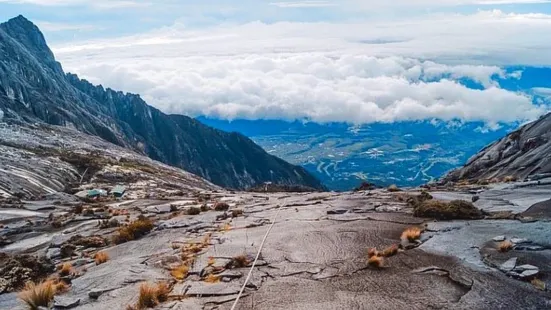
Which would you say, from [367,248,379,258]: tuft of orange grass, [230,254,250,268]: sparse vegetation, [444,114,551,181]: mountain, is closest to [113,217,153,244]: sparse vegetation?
[230,254,250,268]: sparse vegetation

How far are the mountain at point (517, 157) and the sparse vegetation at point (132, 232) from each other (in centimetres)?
3933

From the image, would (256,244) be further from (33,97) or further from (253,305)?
(33,97)

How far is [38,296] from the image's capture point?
53.7 feet

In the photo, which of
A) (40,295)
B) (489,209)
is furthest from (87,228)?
(489,209)

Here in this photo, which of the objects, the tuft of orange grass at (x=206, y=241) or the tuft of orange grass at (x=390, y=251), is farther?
the tuft of orange grass at (x=206, y=241)

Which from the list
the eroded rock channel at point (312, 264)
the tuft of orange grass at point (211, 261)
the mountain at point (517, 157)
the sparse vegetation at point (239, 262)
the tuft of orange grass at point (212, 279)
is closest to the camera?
the eroded rock channel at point (312, 264)

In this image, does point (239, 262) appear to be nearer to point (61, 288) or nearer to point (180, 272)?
point (180, 272)

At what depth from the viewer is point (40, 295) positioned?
16453mm

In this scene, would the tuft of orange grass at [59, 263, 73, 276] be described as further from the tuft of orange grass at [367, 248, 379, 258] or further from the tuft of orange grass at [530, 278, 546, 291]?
the tuft of orange grass at [530, 278, 546, 291]

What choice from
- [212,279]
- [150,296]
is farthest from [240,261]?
[150,296]

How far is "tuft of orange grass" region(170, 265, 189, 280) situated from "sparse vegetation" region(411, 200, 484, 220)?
13.7m

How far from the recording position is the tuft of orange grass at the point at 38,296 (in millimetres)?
16141

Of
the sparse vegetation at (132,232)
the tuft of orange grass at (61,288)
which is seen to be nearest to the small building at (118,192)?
the sparse vegetation at (132,232)

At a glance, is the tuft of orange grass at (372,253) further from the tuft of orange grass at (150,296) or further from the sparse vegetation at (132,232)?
the sparse vegetation at (132,232)
